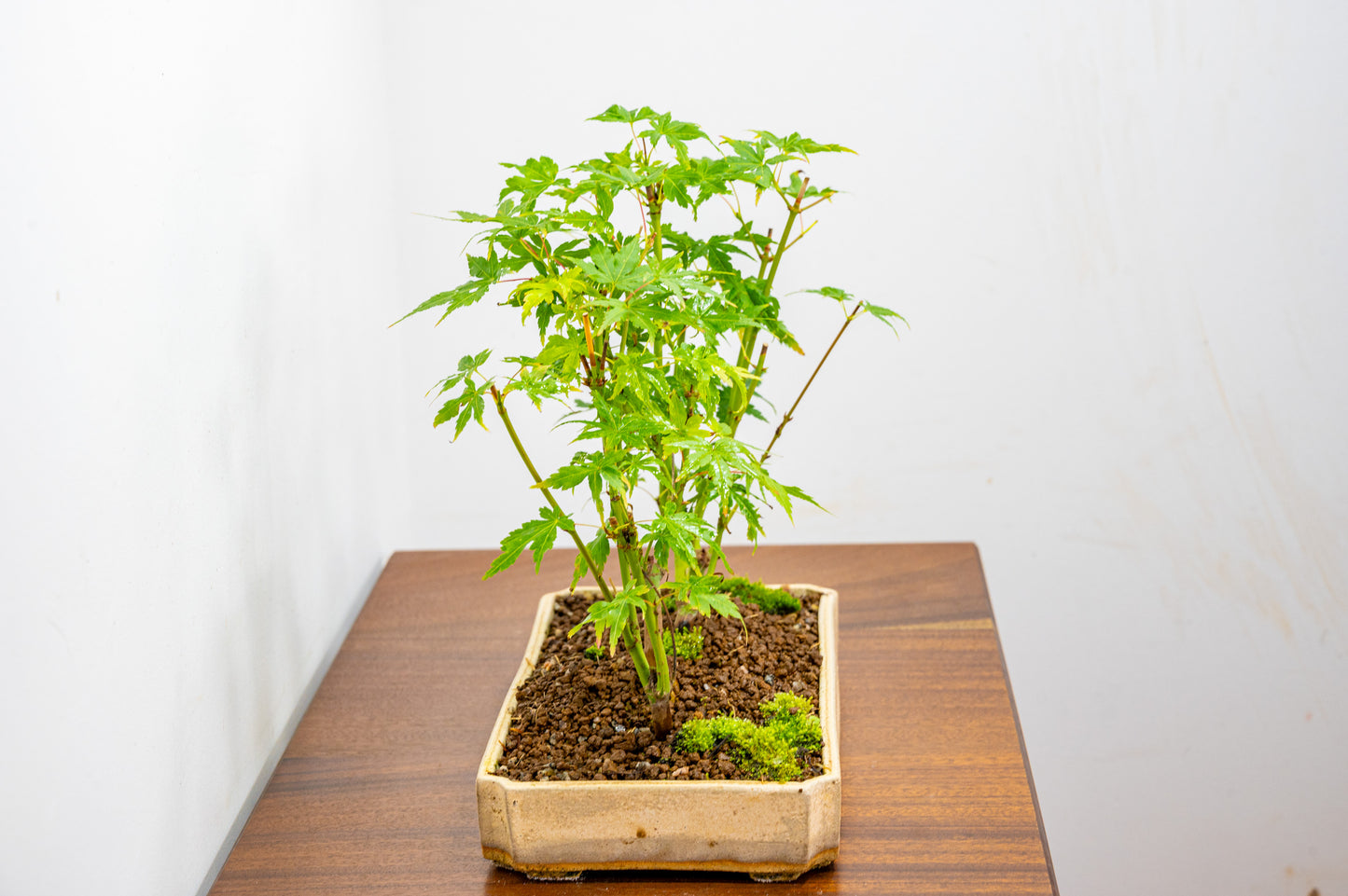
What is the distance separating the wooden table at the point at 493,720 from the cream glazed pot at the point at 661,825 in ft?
0.06

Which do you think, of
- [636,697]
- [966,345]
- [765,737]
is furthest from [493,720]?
[966,345]

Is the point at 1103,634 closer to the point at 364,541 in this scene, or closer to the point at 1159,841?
the point at 1159,841

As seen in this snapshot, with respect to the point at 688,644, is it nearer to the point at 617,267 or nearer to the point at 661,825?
the point at 661,825

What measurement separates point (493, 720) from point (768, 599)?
30 cm

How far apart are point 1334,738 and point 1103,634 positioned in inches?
14.8

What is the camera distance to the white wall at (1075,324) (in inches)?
59.6

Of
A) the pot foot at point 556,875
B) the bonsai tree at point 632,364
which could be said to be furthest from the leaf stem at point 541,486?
the pot foot at point 556,875

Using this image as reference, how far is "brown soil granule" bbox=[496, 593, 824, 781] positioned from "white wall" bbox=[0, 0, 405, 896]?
259 millimetres

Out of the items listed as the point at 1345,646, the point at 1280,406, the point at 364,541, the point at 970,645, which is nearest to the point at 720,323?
the point at 970,645

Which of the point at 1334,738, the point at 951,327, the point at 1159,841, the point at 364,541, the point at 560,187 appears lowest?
the point at 1159,841

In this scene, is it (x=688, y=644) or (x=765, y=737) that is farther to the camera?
(x=688, y=644)

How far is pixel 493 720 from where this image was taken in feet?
3.72

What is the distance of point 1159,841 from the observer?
181 centimetres

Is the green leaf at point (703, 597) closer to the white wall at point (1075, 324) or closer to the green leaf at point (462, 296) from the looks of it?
the green leaf at point (462, 296)
